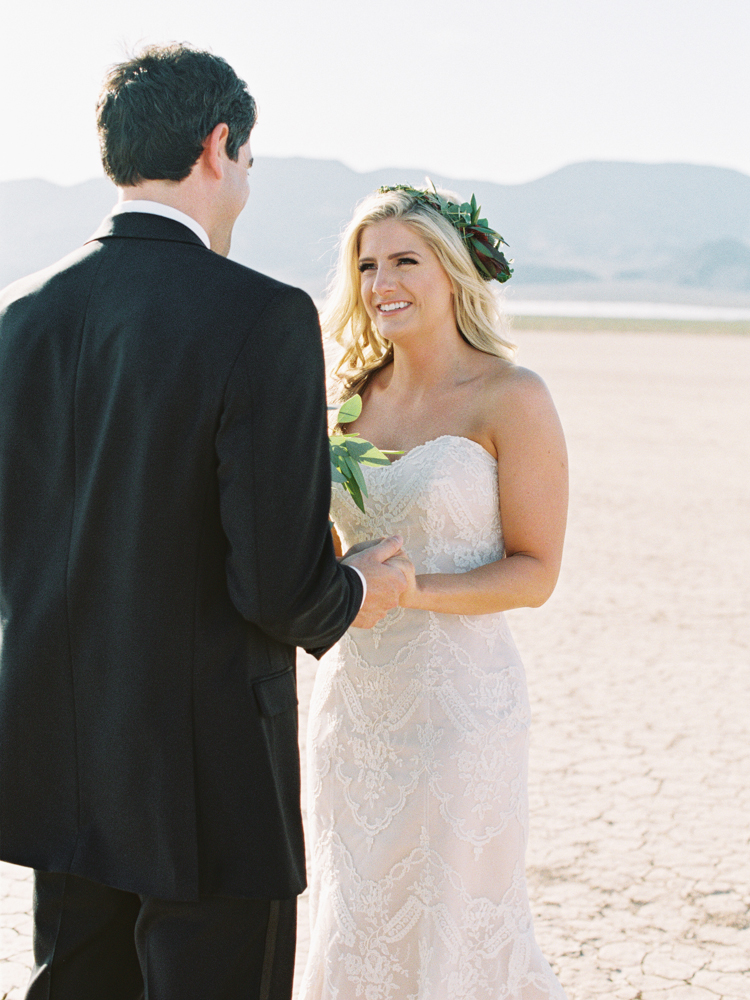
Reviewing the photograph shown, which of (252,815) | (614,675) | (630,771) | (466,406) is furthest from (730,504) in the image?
(252,815)

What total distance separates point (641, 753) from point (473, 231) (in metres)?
3.30

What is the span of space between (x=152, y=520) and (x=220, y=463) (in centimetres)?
16

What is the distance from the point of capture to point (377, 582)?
7.48ft

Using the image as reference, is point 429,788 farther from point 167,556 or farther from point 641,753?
point 641,753

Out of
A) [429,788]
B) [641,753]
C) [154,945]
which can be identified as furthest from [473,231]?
[641,753]

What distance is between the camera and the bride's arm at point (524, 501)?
279cm

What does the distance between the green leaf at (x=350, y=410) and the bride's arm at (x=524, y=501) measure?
37 cm

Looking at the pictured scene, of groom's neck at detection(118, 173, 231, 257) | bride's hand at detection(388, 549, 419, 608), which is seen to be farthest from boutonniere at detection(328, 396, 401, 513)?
groom's neck at detection(118, 173, 231, 257)

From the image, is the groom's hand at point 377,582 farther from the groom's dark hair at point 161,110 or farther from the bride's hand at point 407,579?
the groom's dark hair at point 161,110

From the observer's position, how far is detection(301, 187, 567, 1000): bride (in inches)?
108

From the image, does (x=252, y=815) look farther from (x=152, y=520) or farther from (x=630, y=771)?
(x=630, y=771)

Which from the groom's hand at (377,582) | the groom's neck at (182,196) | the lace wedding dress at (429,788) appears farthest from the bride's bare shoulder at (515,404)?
the groom's neck at (182,196)

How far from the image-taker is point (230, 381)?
1765mm

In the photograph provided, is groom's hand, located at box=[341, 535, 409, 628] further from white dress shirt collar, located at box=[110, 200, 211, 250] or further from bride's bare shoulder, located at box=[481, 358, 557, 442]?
white dress shirt collar, located at box=[110, 200, 211, 250]
